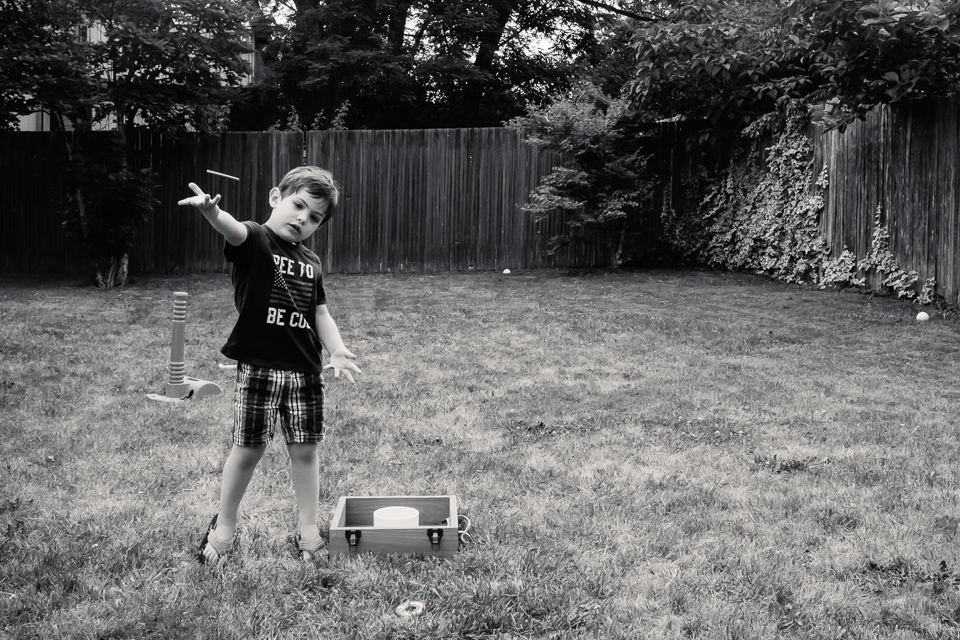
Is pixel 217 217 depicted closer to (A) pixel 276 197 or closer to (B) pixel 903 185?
(A) pixel 276 197

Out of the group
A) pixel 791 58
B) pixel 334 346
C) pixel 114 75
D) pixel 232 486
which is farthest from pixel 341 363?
pixel 114 75

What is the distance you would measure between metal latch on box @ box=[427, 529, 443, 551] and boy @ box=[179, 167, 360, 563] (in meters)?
0.40

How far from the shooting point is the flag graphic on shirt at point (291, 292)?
9.84 ft

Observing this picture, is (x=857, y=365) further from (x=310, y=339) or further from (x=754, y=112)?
(x=754, y=112)

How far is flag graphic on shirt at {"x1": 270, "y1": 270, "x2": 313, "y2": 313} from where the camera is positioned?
3.00m

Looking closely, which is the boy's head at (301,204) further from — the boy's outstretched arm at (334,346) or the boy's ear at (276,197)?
the boy's outstretched arm at (334,346)

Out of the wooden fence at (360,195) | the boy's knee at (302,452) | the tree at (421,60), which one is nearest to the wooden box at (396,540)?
the boy's knee at (302,452)

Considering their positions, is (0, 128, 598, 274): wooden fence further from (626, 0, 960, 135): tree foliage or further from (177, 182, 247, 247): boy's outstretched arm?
(177, 182, 247, 247): boy's outstretched arm

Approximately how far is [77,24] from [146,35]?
3.44 ft

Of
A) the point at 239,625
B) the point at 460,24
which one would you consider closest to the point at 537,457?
the point at 239,625

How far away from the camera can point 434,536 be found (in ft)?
9.91

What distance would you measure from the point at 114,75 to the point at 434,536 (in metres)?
10.6

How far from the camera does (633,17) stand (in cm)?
2030

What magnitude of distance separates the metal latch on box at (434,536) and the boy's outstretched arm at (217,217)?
114cm
